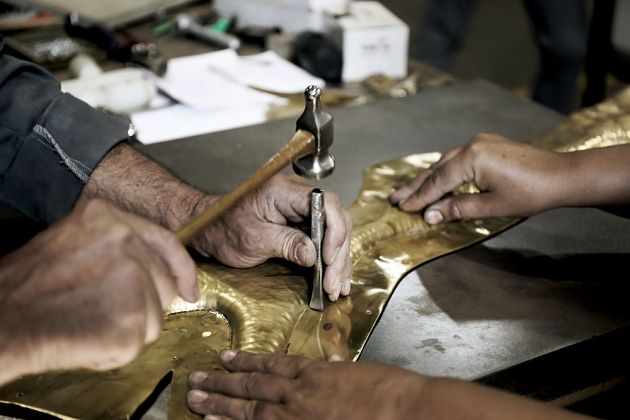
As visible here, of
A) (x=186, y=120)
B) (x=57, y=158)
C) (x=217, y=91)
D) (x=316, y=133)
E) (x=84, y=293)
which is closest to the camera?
(x=84, y=293)

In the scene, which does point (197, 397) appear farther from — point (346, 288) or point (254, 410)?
point (346, 288)

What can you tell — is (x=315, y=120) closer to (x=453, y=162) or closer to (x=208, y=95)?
Result: (x=453, y=162)

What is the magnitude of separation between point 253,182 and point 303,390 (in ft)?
0.83

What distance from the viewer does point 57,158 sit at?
4.22 feet

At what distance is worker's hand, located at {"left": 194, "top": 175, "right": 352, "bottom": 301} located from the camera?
3.66 ft

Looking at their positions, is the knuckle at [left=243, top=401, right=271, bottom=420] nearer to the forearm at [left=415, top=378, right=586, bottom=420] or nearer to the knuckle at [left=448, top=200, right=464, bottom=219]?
the forearm at [left=415, top=378, right=586, bottom=420]

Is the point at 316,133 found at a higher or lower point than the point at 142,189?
higher

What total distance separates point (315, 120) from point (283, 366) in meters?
0.33

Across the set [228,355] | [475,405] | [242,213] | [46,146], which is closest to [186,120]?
[46,146]

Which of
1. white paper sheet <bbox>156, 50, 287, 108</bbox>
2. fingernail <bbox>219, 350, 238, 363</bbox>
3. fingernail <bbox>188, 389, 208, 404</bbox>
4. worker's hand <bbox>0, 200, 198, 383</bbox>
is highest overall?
worker's hand <bbox>0, 200, 198, 383</bbox>

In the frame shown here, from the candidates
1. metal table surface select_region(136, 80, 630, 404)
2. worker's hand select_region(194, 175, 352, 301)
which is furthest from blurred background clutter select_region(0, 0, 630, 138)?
worker's hand select_region(194, 175, 352, 301)

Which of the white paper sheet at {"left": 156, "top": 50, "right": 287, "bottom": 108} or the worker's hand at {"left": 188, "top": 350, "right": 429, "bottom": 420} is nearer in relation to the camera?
the worker's hand at {"left": 188, "top": 350, "right": 429, "bottom": 420}

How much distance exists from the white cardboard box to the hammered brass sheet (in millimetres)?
572

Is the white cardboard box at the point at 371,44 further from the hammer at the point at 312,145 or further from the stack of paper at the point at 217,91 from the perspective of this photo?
the hammer at the point at 312,145
